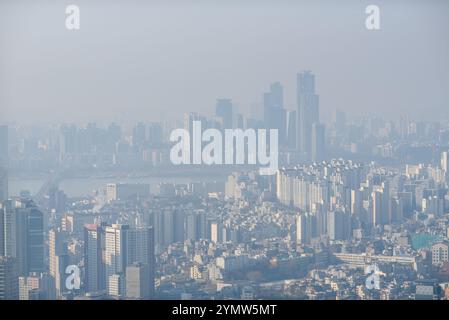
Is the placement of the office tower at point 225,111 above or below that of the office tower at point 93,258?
above

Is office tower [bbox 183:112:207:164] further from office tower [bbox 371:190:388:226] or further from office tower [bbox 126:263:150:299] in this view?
office tower [bbox 371:190:388:226]

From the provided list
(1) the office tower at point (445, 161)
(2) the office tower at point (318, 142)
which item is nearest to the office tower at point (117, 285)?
(2) the office tower at point (318, 142)

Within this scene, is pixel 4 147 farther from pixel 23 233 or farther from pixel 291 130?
pixel 291 130

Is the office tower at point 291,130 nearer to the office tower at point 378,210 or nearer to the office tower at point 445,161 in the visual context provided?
the office tower at point 378,210

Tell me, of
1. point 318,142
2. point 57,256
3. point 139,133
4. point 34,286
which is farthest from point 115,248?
point 318,142

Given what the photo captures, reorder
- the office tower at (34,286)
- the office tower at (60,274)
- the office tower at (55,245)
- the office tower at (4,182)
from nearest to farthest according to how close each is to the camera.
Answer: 1. the office tower at (34,286)
2. the office tower at (60,274)
3. the office tower at (55,245)
4. the office tower at (4,182)

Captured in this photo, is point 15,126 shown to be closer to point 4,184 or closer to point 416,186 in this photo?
point 4,184
